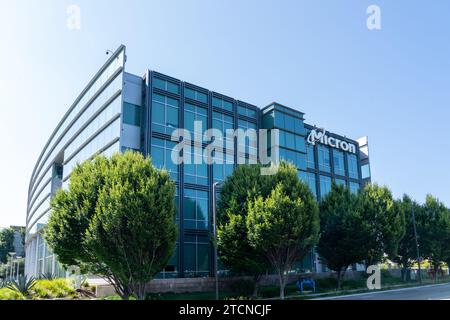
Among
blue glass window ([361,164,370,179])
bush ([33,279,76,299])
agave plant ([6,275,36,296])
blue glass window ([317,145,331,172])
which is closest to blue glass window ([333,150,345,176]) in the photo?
blue glass window ([317,145,331,172])

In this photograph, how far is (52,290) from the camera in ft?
81.3

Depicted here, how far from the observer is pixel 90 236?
20.6 metres

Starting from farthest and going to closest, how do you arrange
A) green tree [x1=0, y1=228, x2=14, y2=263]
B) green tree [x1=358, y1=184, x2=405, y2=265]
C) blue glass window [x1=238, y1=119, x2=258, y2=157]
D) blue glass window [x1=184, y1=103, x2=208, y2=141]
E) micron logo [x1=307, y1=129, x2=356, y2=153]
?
green tree [x1=0, y1=228, x2=14, y2=263]
micron logo [x1=307, y1=129, x2=356, y2=153]
blue glass window [x1=238, y1=119, x2=258, y2=157]
blue glass window [x1=184, y1=103, x2=208, y2=141]
green tree [x1=358, y1=184, x2=405, y2=265]

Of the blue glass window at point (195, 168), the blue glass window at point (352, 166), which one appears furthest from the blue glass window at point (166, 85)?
the blue glass window at point (352, 166)

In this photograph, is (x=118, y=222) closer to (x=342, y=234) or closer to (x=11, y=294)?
(x=11, y=294)

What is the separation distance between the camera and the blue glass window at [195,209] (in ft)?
107

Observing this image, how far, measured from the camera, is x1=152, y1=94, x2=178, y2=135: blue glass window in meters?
32.8

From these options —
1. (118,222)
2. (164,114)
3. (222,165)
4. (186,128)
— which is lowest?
(118,222)

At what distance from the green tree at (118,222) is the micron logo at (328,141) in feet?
92.2

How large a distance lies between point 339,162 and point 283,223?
28717 millimetres

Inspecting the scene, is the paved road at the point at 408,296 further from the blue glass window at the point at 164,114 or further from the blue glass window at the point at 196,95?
the blue glass window at the point at 196,95

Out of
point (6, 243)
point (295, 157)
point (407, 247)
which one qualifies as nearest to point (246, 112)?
point (295, 157)

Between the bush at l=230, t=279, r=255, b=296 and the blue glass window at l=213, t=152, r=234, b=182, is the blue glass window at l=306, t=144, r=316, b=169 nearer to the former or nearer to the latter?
the blue glass window at l=213, t=152, r=234, b=182

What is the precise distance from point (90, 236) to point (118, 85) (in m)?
16.8
